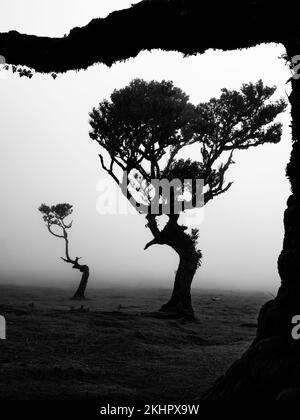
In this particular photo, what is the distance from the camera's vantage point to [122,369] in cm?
880

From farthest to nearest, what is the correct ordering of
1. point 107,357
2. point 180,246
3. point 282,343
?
point 180,246
point 107,357
point 282,343

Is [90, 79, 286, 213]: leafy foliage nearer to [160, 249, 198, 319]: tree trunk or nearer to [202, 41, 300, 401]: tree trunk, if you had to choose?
[160, 249, 198, 319]: tree trunk

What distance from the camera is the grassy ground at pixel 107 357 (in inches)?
267

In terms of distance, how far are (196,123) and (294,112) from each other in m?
18.4

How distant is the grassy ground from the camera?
677 cm

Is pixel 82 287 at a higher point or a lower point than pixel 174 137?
lower

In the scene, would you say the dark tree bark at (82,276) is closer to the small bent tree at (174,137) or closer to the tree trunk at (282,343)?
the small bent tree at (174,137)

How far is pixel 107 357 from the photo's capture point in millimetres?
10094
